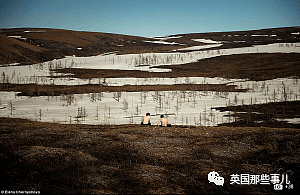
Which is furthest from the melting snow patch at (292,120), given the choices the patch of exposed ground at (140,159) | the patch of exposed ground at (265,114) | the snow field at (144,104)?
the patch of exposed ground at (140,159)

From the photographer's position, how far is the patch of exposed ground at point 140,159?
830 centimetres

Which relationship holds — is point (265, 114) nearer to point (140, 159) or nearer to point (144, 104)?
point (144, 104)

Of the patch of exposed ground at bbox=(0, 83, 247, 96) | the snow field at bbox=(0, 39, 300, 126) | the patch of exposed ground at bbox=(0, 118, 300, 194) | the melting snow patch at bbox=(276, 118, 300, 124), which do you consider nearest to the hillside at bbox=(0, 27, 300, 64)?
the snow field at bbox=(0, 39, 300, 126)

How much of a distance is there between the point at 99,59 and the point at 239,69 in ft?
133

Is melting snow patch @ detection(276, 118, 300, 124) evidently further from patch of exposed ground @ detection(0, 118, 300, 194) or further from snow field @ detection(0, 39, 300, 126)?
patch of exposed ground @ detection(0, 118, 300, 194)

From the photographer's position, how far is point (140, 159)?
11.2m

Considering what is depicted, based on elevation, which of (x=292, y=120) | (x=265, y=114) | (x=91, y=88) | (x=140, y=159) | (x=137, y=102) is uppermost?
(x=91, y=88)

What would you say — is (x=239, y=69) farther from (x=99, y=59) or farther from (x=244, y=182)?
(x=244, y=182)

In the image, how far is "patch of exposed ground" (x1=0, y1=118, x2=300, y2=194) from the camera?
8.30m

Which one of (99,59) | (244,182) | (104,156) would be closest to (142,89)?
(104,156)

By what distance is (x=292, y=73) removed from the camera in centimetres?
4431

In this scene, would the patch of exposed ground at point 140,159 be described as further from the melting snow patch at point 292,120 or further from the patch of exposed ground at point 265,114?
the melting snow patch at point 292,120

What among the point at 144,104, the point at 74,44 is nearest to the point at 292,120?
the point at 144,104

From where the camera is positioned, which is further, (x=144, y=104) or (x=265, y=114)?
(x=144, y=104)
